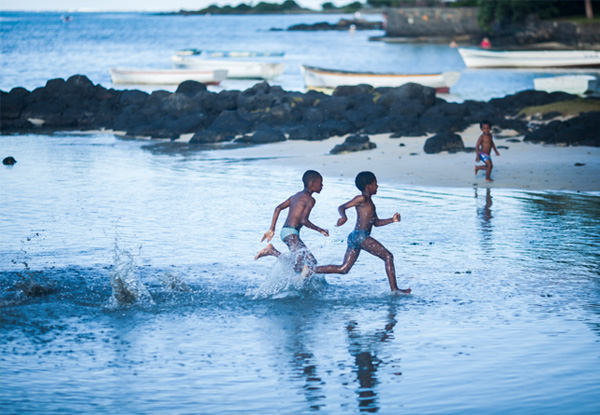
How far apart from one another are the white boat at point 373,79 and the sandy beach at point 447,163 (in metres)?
15.9

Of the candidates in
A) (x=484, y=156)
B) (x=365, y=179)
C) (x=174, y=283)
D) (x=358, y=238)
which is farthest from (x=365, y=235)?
(x=484, y=156)

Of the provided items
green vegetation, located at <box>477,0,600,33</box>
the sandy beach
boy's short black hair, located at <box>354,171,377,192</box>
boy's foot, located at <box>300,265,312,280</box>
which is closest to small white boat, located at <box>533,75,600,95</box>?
the sandy beach

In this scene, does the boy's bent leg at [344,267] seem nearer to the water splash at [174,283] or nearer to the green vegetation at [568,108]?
the water splash at [174,283]

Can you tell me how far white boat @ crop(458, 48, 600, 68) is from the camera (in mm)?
53906

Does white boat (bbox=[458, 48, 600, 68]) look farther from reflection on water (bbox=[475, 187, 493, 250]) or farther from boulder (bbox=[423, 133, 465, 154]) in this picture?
reflection on water (bbox=[475, 187, 493, 250])

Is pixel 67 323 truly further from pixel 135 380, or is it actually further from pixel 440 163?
pixel 440 163

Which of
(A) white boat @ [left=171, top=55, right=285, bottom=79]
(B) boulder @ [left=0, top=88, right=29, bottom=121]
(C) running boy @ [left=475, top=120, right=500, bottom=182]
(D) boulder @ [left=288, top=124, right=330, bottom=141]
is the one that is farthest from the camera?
(A) white boat @ [left=171, top=55, right=285, bottom=79]

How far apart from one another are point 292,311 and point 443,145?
11671 mm

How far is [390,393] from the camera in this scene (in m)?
6.12

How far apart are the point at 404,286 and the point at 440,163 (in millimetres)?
9039

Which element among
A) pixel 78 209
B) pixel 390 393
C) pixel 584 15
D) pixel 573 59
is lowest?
pixel 390 393

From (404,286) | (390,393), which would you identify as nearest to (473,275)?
(404,286)

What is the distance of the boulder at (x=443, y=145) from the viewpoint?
18.9 metres

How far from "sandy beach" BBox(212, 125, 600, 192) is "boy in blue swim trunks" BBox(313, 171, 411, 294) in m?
7.15
